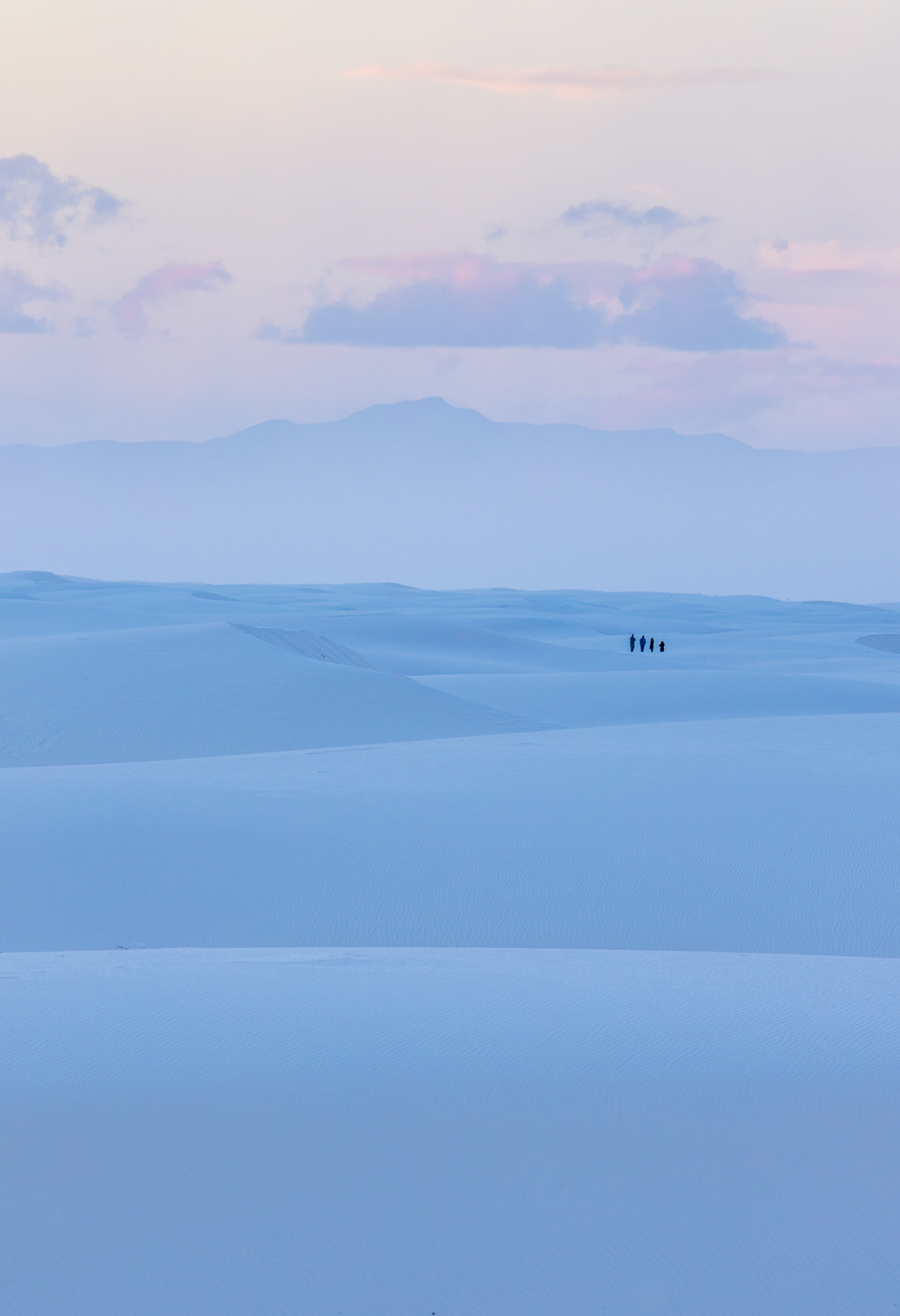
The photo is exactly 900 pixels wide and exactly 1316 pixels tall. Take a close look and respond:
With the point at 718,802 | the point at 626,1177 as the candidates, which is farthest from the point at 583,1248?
the point at 718,802

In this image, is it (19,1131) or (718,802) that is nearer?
(19,1131)

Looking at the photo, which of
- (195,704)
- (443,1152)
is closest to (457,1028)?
(443,1152)

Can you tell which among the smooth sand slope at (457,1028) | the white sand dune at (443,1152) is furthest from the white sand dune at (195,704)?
the white sand dune at (443,1152)

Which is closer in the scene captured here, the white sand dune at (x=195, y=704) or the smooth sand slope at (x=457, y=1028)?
the smooth sand slope at (x=457, y=1028)

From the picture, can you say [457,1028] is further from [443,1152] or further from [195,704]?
[195,704]

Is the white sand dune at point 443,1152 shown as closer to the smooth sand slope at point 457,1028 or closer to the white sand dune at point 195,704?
the smooth sand slope at point 457,1028

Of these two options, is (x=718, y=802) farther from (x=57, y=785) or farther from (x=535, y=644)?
(x=535, y=644)

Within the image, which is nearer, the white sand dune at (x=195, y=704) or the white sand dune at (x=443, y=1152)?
the white sand dune at (x=443, y=1152)

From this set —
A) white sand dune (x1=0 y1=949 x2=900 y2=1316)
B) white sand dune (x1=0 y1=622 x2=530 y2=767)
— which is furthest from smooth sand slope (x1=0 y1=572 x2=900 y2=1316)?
white sand dune (x1=0 y1=622 x2=530 y2=767)
